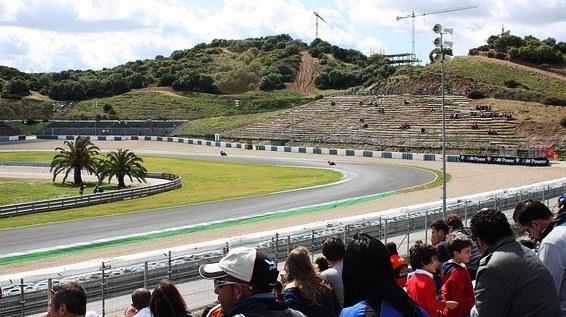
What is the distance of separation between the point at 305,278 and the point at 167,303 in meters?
1.29

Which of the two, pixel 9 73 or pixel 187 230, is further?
pixel 9 73

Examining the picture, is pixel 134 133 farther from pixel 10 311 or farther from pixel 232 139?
pixel 10 311

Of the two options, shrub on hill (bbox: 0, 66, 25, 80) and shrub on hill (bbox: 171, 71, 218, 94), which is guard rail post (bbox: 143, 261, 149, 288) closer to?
shrub on hill (bbox: 171, 71, 218, 94)

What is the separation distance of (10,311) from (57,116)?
133m

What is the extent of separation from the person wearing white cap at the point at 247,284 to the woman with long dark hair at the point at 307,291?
167 centimetres

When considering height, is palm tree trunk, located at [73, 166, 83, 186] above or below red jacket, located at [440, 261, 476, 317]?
below

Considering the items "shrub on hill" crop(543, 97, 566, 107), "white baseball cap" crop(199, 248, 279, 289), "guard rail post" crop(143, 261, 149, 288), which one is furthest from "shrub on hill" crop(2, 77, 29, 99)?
"white baseball cap" crop(199, 248, 279, 289)

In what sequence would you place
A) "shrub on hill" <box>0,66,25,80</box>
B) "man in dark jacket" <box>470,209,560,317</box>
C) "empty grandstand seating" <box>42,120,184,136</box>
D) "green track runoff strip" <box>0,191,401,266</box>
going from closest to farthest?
"man in dark jacket" <box>470,209,560,317</box>, "green track runoff strip" <box>0,191,401,266</box>, "empty grandstand seating" <box>42,120,184,136</box>, "shrub on hill" <box>0,66,25,80</box>

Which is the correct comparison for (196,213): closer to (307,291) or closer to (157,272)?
(157,272)

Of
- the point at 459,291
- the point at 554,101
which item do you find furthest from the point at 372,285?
the point at 554,101

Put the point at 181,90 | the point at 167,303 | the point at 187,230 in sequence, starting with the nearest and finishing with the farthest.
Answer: the point at 167,303 < the point at 187,230 < the point at 181,90

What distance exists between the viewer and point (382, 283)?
501 cm

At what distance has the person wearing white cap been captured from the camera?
192 inches

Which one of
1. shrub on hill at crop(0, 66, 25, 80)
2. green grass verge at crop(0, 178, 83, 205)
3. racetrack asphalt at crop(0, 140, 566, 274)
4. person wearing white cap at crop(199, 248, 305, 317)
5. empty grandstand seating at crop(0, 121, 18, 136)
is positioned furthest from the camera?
shrub on hill at crop(0, 66, 25, 80)
